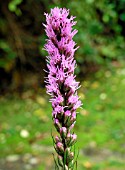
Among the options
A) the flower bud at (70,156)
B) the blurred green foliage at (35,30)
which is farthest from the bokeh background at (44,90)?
the flower bud at (70,156)

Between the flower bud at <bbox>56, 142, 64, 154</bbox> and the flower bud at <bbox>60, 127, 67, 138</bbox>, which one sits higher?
the flower bud at <bbox>60, 127, 67, 138</bbox>

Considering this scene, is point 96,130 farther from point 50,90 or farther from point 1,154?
point 50,90

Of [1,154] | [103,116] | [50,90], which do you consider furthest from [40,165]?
[50,90]

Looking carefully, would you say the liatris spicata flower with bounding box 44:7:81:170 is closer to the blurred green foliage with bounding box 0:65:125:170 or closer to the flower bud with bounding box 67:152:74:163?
the flower bud with bounding box 67:152:74:163

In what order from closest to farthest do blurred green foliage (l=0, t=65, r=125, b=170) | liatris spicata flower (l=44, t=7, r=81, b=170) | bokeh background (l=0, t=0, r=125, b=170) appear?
liatris spicata flower (l=44, t=7, r=81, b=170) → blurred green foliage (l=0, t=65, r=125, b=170) → bokeh background (l=0, t=0, r=125, b=170)

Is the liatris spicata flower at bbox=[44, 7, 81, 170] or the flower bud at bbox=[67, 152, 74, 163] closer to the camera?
the liatris spicata flower at bbox=[44, 7, 81, 170]

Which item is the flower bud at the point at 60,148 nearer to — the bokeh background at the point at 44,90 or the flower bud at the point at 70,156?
the flower bud at the point at 70,156

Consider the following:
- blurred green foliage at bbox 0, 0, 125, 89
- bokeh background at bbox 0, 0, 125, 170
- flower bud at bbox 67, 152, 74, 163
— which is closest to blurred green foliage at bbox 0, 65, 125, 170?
bokeh background at bbox 0, 0, 125, 170
